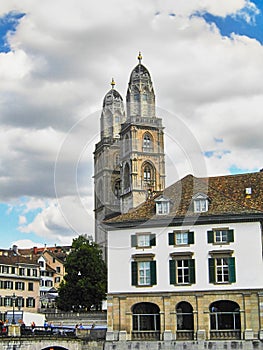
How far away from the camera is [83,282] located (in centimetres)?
8050

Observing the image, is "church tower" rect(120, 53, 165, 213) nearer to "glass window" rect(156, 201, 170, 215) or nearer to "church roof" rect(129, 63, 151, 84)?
"church roof" rect(129, 63, 151, 84)

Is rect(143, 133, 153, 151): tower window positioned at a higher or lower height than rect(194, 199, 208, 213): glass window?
higher

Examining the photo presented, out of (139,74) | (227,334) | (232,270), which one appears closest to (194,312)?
(227,334)

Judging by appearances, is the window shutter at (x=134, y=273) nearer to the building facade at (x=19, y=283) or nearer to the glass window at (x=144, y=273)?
the glass window at (x=144, y=273)

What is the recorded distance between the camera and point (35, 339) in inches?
2067

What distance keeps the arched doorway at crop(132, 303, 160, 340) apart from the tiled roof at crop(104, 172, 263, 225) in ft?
25.3

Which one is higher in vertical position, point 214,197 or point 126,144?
point 126,144

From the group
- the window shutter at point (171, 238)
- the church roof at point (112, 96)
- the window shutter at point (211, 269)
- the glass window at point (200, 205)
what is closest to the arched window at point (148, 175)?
the church roof at point (112, 96)

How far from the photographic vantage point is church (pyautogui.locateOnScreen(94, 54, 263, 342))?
54.9 m

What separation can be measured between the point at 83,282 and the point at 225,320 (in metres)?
28.4

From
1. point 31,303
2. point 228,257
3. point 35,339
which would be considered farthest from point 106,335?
point 31,303

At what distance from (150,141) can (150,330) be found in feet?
263

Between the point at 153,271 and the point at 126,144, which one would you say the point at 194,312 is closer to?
the point at 153,271

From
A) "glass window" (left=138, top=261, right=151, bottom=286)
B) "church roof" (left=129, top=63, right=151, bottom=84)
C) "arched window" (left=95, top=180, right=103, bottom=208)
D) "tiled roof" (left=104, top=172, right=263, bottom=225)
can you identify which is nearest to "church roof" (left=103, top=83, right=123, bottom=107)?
"church roof" (left=129, top=63, right=151, bottom=84)
